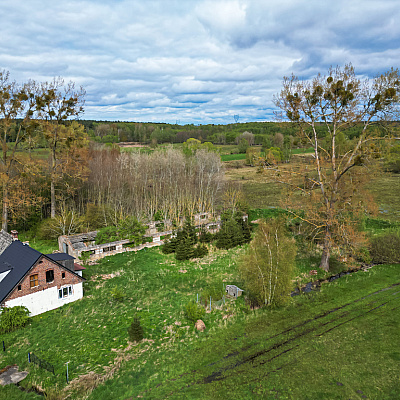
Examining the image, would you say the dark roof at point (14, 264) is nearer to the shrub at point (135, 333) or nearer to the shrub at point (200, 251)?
the shrub at point (135, 333)

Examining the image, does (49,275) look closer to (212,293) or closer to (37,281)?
(37,281)

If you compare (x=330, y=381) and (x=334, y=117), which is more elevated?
(x=334, y=117)

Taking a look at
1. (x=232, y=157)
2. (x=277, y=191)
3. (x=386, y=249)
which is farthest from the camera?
(x=232, y=157)

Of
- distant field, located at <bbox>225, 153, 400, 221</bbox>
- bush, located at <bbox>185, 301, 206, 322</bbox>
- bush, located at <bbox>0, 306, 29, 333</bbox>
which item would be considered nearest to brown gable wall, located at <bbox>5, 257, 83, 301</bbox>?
bush, located at <bbox>0, 306, 29, 333</bbox>

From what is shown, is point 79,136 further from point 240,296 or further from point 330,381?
point 330,381

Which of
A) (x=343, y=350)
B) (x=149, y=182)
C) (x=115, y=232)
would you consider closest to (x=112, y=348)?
(x=343, y=350)

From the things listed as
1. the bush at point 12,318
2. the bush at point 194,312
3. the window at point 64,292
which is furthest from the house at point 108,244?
the bush at point 194,312

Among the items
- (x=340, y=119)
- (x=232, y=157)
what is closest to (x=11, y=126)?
(x=340, y=119)
